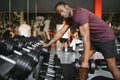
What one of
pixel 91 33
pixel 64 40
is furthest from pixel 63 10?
pixel 64 40

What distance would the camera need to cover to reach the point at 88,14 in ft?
14.8

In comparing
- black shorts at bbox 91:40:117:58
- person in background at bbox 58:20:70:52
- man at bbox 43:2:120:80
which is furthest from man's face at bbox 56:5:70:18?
person in background at bbox 58:20:70:52

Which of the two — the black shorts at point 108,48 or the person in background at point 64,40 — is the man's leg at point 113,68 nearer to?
the black shorts at point 108,48

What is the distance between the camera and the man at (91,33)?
170 inches

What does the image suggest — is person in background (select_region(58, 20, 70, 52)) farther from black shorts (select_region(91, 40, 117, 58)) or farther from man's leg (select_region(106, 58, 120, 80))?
man's leg (select_region(106, 58, 120, 80))

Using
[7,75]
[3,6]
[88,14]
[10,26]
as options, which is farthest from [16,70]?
[3,6]

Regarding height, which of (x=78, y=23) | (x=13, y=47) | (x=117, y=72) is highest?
(x=78, y=23)

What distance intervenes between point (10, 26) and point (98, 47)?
39.2 ft

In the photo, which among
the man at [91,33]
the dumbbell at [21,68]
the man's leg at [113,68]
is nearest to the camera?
the dumbbell at [21,68]

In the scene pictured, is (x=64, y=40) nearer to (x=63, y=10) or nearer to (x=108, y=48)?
(x=108, y=48)

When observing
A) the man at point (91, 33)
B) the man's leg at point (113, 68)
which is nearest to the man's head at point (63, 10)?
the man at point (91, 33)

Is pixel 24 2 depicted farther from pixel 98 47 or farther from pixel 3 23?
pixel 98 47

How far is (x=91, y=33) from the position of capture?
15.5 ft

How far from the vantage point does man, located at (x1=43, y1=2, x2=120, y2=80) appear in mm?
4309
